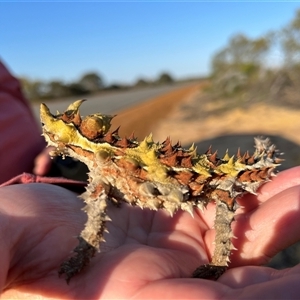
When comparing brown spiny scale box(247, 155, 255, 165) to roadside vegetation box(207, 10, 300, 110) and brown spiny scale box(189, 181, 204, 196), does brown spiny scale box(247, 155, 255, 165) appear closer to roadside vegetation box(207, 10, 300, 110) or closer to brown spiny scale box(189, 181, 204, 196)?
brown spiny scale box(189, 181, 204, 196)

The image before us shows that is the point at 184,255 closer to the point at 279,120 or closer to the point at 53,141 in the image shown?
the point at 53,141

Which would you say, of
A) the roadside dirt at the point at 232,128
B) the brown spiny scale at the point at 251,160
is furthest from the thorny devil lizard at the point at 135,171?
the roadside dirt at the point at 232,128

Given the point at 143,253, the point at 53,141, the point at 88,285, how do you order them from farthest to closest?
the point at 53,141 < the point at 143,253 < the point at 88,285

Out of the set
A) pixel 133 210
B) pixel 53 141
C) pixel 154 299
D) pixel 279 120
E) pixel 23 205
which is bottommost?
pixel 279 120

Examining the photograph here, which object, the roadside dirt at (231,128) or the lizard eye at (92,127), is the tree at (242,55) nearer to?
the roadside dirt at (231,128)

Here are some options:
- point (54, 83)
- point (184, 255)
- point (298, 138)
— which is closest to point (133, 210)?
point (184, 255)

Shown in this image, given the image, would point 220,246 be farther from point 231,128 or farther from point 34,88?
point 34,88

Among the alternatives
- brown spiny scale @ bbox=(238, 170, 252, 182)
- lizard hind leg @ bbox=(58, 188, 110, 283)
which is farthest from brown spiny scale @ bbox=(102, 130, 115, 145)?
brown spiny scale @ bbox=(238, 170, 252, 182)
